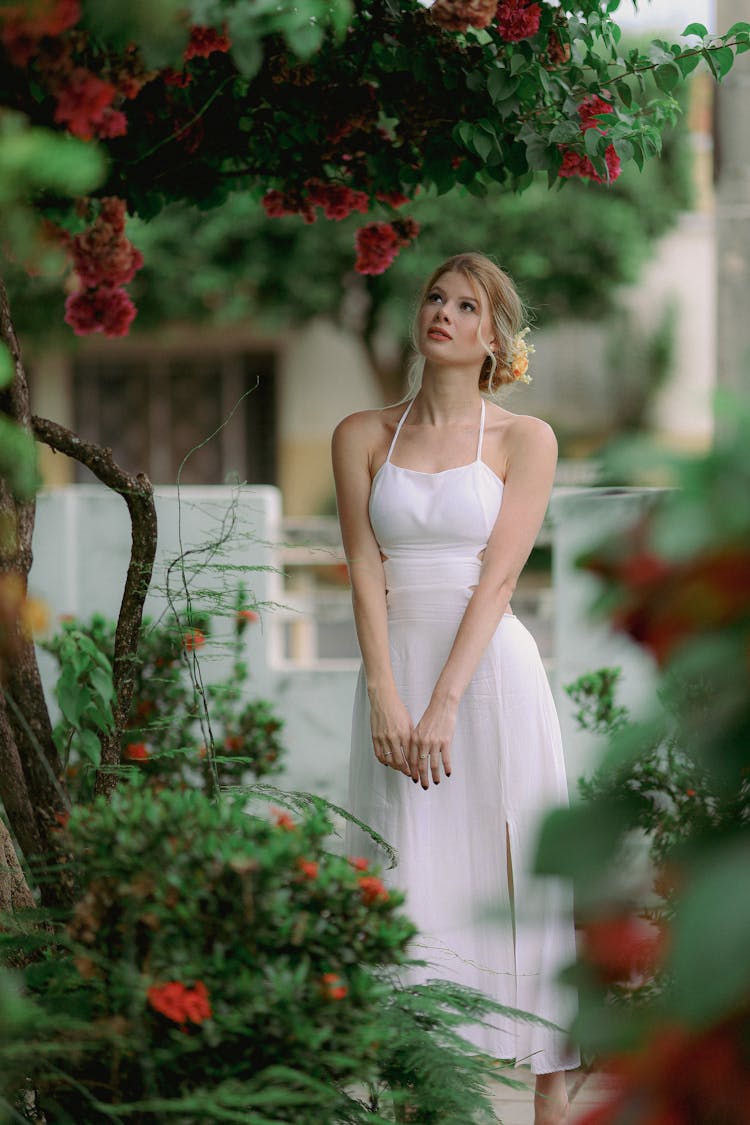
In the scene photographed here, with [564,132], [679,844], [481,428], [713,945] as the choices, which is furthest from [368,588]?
[713,945]

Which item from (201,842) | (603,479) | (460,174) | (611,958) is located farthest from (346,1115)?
(460,174)

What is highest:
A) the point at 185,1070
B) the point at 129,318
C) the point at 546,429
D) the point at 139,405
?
the point at 139,405

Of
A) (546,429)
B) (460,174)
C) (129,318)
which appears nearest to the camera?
(460,174)

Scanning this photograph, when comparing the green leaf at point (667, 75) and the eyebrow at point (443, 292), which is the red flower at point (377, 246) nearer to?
the eyebrow at point (443, 292)

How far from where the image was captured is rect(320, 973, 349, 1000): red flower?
65.1 inches

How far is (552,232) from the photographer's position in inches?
776

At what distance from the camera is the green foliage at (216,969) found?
5.41 ft

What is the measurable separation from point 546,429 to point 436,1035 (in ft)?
5.33

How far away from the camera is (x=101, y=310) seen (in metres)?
3.50

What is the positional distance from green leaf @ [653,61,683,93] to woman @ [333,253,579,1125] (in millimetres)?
605

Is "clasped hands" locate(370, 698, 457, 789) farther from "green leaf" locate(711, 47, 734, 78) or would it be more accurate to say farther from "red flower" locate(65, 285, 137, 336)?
"green leaf" locate(711, 47, 734, 78)

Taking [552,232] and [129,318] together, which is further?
[552,232]

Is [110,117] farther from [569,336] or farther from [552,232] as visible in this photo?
[569,336]

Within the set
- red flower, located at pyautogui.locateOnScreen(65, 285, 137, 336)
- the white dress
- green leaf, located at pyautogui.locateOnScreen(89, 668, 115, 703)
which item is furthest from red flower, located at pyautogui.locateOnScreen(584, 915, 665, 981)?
red flower, located at pyautogui.locateOnScreen(65, 285, 137, 336)
